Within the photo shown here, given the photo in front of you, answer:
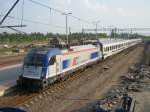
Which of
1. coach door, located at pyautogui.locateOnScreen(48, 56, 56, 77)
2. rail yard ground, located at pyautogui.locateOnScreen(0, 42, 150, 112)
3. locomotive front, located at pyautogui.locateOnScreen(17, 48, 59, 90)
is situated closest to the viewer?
rail yard ground, located at pyautogui.locateOnScreen(0, 42, 150, 112)

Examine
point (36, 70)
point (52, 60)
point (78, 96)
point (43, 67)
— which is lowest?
point (78, 96)

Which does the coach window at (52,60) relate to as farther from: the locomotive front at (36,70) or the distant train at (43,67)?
the locomotive front at (36,70)

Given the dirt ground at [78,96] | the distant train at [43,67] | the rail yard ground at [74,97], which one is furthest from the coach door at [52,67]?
the dirt ground at [78,96]

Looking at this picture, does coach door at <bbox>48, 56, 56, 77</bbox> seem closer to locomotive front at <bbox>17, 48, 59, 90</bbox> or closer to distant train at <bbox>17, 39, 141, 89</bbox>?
distant train at <bbox>17, 39, 141, 89</bbox>

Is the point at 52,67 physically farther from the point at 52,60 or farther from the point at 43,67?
the point at 43,67

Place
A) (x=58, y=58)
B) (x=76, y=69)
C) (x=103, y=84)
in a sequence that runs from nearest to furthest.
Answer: (x=58, y=58) → (x=103, y=84) → (x=76, y=69)

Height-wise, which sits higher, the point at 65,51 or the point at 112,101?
the point at 65,51

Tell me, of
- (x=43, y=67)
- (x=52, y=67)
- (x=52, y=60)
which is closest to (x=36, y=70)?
(x=43, y=67)

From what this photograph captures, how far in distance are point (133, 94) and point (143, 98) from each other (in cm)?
121

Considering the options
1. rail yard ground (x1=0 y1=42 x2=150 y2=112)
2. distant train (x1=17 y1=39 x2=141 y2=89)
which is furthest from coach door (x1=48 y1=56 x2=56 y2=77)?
rail yard ground (x1=0 y1=42 x2=150 y2=112)

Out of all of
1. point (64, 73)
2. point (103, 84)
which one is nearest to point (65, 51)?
point (64, 73)

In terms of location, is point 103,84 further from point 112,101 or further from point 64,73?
point 112,101

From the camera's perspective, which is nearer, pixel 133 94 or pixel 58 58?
pixel 133 94

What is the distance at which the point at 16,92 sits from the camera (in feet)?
66.8
